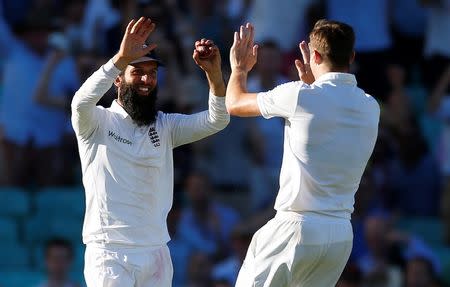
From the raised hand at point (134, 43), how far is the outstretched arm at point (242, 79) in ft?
1.64

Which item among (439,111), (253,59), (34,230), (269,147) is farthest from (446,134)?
(253,59)

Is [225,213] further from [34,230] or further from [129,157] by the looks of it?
[129,157]

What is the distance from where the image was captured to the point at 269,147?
13820mm

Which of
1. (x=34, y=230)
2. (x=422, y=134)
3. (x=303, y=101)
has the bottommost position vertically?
(x=34, y=230)

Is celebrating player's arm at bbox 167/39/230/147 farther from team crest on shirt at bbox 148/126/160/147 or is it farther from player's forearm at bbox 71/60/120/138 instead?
player's forearm at bbox 71/60/120/138

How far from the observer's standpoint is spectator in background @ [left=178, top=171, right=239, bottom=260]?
13383 mm

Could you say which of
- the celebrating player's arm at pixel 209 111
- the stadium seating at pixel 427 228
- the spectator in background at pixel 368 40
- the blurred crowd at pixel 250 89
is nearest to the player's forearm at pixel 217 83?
the celebrating player's arm at pixel 209 111

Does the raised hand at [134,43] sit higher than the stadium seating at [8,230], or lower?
higher

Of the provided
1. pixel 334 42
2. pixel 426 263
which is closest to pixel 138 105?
pixel 334 42

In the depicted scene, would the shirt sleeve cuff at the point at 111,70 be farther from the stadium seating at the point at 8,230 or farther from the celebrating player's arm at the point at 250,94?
the stadium seating at the point at 8,230

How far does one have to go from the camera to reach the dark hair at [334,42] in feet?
26.5

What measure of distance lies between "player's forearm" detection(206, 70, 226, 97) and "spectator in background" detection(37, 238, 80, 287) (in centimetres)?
454

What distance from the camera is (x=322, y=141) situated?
26.6 feet

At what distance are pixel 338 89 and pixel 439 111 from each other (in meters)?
6.13
